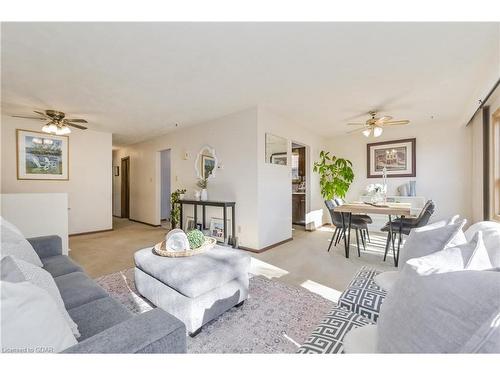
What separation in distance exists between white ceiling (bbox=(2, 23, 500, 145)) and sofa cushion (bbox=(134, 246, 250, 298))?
1.83m

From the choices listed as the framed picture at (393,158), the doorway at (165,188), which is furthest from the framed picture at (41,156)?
the framed picture at (393,158)

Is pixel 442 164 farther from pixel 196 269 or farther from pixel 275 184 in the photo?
pixel 196 269

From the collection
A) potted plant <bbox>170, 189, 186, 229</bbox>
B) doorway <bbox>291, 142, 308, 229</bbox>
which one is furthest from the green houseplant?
potted plant <bbox>170, 189, 186, 229</bbox>

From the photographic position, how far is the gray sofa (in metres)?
0.72

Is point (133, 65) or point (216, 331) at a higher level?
point (133, 65)

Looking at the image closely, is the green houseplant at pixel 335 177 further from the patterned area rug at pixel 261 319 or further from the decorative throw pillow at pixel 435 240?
the decorative throw pillow at pixel 435 240

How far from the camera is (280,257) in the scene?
A: 323cm

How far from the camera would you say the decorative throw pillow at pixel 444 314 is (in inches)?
20.4

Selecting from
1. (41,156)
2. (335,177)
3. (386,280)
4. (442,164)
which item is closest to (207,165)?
(335,177)

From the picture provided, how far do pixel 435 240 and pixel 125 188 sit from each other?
24.7 feet

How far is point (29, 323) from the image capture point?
65cm

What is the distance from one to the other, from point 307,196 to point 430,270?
15.1 feet
